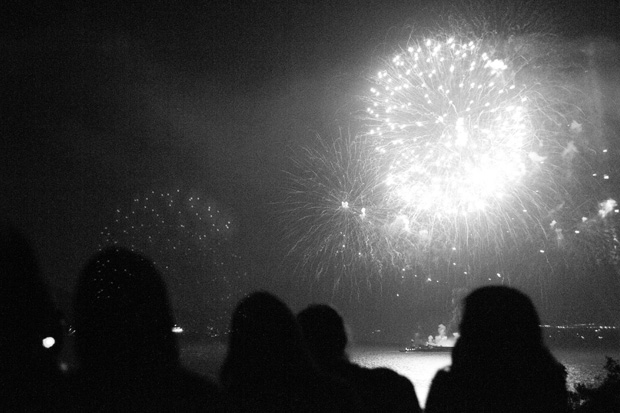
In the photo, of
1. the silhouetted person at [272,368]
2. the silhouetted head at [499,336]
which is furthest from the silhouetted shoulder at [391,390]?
the silhouetted person at [272,368]

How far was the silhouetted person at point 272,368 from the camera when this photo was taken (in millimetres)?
2518

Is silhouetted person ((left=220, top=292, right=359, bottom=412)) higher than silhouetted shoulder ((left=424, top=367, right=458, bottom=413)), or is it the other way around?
silhouetted person ((left=220, top=292, right=359, bottom=412))

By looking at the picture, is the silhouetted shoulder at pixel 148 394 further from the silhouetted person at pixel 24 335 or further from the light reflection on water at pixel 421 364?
the light reflection on water at pixel 421 364

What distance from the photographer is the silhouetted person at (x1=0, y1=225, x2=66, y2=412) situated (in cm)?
202

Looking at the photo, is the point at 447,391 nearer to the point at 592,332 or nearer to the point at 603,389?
the point at 603,389

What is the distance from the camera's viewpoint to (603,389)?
35.2 ft

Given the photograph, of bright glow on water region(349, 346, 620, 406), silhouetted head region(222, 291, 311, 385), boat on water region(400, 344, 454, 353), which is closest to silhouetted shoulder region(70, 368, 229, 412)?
silhouetted head region(222, 291, 311, 385)

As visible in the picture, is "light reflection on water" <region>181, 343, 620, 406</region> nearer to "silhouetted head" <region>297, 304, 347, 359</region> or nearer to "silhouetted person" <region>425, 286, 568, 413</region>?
"silhouetted head" <region>297, 304, 347, 359</region>

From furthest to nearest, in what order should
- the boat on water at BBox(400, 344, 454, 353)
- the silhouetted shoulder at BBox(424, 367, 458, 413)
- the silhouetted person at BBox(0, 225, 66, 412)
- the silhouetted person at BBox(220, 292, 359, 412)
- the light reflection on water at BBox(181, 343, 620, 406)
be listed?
the boat on water at BBox(400, 344, 454, 353), the light reflection on water at BBox(181, 343, 620, 406), the silhouetted shoulder at BBox(424, 367, 458, 413), the silhouetted person at BBox(220, 292, 359, 412), the silhouetted person at BBox(0, 225, 66, 412)

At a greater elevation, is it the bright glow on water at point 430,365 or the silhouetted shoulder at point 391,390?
the silhouetted shoulder at point 391,390

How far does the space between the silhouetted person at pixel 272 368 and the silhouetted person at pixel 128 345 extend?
1.33 ft

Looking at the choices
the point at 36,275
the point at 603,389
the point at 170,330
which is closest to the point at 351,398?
the point at 170,330

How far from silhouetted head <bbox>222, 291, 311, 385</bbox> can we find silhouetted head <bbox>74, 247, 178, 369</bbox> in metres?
0.50

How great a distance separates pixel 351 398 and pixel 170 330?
965 millimetres
